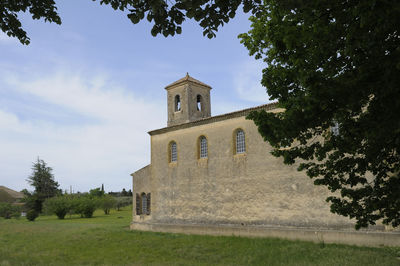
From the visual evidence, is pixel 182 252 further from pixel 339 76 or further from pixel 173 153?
pixel 339 76

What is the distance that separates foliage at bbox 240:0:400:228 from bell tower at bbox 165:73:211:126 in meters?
16.4

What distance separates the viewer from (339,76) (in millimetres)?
5617

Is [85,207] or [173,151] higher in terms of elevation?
[173,151]

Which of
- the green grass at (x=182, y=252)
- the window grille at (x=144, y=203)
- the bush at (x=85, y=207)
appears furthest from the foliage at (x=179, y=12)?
the bush at (x=85, y=207)

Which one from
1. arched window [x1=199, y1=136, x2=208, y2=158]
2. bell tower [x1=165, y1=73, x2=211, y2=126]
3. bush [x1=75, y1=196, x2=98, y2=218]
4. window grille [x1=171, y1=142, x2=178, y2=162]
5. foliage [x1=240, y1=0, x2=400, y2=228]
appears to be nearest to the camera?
foliage [x1=240, y1=0, x2=400, y2=228]

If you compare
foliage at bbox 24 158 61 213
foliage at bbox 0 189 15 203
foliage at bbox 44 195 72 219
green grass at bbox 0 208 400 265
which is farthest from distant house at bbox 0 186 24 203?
green grass at bbox 0 208 400 265

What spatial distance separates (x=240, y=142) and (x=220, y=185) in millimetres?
2807

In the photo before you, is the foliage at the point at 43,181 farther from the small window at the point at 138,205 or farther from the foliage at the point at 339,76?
the foliage at the point at 339,76

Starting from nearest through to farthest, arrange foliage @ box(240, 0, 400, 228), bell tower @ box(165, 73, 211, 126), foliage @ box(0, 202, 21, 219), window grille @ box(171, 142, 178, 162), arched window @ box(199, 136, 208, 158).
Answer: foliage @ box(240, 0, 400, 228)
arched window @ box(199, 136, 208, 158)
window grille @ box(171, 142, 178, 162)
bell tower @ box(165, 73, 211, 126)
foliage @ box(0, 202, 21, 219)

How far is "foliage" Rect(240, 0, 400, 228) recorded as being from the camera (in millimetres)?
4887

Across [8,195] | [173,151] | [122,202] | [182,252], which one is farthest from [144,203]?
[8,195]

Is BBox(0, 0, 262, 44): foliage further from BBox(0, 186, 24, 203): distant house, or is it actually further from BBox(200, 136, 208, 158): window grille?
BBox(0, 186, 24, 203): distant house

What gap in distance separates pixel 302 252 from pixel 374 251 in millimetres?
2626

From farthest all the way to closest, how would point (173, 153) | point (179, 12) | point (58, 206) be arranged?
point (58, 206)
point (173, 153)
point (179, 12)
